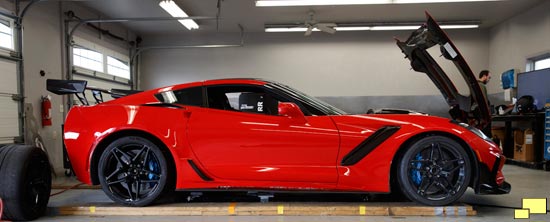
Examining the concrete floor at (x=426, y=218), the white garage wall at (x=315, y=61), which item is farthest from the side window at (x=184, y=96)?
the white garage wall at (x=315, y=61)

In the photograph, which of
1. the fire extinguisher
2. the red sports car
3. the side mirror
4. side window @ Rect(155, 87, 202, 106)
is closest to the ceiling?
the fire extinguisher

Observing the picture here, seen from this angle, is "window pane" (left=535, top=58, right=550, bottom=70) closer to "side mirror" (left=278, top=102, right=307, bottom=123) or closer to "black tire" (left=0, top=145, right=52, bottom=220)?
"side mirror" (left=278, top=102, right=307, bottom=123)

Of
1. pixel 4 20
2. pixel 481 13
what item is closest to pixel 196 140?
pixel 4 20

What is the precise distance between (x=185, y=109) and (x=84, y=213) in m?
1.19

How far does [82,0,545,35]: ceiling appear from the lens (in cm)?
677

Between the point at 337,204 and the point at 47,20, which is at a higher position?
the point at 47,20

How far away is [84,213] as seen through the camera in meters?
2.77

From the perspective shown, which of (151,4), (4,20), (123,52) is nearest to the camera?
(4,20)

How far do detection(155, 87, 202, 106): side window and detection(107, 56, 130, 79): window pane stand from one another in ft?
18.7

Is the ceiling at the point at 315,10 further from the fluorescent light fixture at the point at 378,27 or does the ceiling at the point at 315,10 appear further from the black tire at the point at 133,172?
the black tire at the point at 133,172

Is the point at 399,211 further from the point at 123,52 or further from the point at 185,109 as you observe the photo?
the point at 123,52

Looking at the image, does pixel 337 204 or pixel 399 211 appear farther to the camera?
pixel 337 204

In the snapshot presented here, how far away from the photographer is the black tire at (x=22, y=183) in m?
2.48

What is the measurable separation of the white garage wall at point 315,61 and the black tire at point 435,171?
21.6 ft
